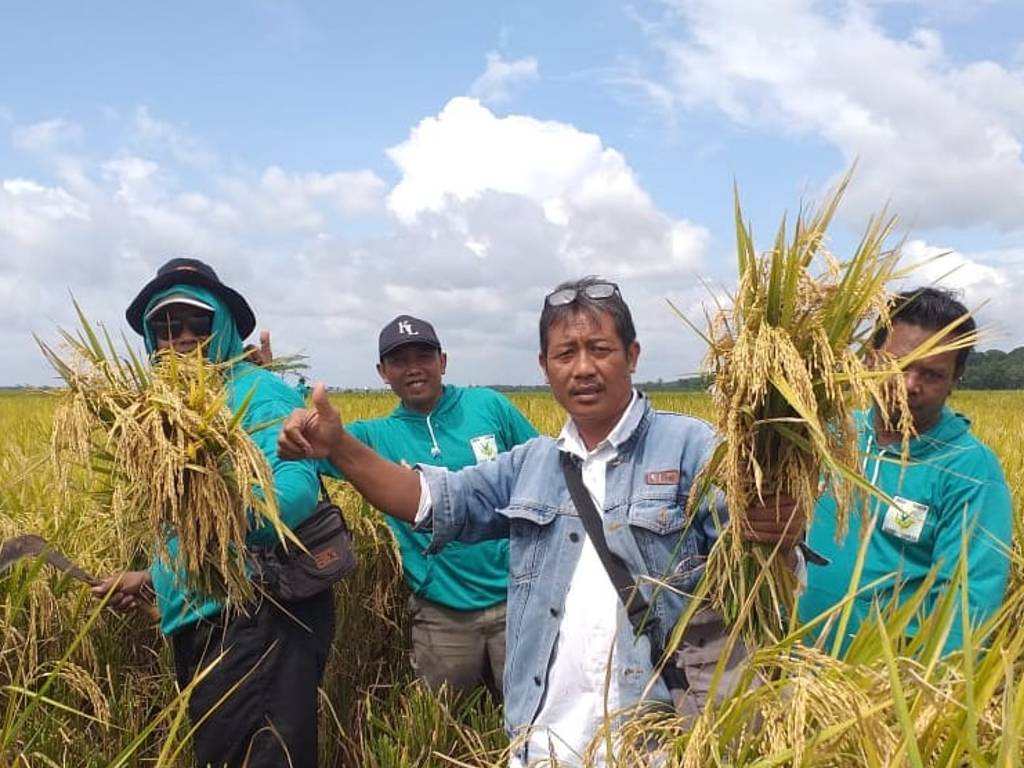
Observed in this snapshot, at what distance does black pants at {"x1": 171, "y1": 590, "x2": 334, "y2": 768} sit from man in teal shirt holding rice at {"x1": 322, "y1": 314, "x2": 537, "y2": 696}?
42.1 inches

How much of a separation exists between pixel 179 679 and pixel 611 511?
145cm

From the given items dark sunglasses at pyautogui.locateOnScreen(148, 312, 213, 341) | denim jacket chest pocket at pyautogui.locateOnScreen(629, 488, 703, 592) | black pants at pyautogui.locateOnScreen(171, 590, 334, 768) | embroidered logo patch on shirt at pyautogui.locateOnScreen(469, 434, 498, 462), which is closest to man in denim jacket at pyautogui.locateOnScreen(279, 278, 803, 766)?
denim jacket chest pocket at pyautogui.locateOnScreen(629, 488, 703, 592)

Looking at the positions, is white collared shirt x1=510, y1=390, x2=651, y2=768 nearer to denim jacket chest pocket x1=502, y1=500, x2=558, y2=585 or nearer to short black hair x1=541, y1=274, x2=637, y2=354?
denim jacket chest pocket x1=502, y1=500, x2=558, y2=585

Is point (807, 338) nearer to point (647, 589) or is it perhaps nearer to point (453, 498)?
point (647, 589)

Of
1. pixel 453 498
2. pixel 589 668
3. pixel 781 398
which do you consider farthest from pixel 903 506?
pixel 453 498

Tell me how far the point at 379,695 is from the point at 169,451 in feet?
7.32

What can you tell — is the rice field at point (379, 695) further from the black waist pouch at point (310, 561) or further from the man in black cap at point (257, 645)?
the black waist pouch at point (310, 561)

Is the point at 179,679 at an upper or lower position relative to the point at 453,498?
lower

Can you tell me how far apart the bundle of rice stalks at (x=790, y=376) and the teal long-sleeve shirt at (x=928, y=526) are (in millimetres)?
503

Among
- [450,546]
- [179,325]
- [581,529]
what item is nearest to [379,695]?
[450,546]

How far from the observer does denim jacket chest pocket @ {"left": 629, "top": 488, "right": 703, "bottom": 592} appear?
6.89 ft

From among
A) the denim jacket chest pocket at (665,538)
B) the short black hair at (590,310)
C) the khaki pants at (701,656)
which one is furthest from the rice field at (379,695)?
the short black hair at (590,310)

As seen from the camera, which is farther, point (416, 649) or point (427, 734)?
point (416, 649)

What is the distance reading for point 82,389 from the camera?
2115 millimetres
